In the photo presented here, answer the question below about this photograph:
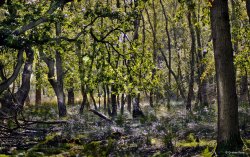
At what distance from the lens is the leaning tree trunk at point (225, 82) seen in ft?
28.3

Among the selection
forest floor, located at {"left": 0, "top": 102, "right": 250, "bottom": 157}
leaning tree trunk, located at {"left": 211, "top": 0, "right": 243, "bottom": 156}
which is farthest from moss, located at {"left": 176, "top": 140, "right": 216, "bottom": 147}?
leaning tree trunk, located at {"left": 211, "top": 0, "right": 243, "bottom": 156}

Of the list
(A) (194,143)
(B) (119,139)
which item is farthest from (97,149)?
(A) (194,143)

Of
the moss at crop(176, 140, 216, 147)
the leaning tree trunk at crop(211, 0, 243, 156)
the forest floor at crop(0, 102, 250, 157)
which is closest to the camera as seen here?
the leaning tree trunk at crop(211, 0, 243, 156)

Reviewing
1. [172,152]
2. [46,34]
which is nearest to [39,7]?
[46,34]

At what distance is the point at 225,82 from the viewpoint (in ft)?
28.3

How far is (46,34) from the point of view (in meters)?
13.5

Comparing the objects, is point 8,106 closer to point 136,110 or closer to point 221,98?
point 136,110

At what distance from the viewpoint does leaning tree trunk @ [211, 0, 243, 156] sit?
8.62m

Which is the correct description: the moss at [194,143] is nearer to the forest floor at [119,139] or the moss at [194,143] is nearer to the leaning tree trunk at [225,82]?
the forest floor at [119,139]

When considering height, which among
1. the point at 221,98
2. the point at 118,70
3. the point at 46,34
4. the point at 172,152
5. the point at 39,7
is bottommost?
the point at 172,152

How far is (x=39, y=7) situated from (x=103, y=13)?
234 centimetres

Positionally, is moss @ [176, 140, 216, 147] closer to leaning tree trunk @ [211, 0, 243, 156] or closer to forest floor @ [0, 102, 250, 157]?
forest floor @ [0, 102, 250, 157]

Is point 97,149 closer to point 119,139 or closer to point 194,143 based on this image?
point 119,139

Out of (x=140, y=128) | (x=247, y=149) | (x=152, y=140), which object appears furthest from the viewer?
(x=140, y=128)
